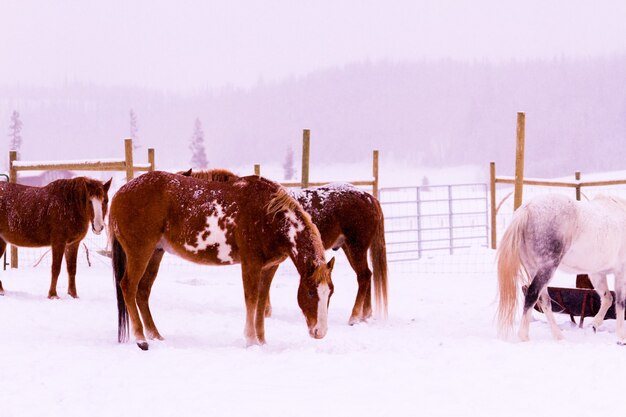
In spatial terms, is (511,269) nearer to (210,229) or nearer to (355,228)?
(355,228)

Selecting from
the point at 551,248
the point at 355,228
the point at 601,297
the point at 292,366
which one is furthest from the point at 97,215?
the point at 601,297

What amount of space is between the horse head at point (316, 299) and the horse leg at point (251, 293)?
1.67 feet

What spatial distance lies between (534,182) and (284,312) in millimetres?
7282

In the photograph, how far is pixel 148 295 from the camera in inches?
212

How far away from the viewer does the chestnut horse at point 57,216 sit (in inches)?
292

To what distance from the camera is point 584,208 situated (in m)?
5.63

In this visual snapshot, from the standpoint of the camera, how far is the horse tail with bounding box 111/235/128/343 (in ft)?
16.9

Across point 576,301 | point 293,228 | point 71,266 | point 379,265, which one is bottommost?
point 576,301

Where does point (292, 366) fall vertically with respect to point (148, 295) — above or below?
below

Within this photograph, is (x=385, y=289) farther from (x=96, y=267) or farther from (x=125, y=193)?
(x=96, y=267)

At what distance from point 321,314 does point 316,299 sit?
114mm

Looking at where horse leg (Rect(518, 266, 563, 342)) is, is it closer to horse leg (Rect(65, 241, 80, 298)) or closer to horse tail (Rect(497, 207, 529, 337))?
horse tail (Rect(497, 207, 529, 337))

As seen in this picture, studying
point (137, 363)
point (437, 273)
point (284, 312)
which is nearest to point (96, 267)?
point (284, 312)

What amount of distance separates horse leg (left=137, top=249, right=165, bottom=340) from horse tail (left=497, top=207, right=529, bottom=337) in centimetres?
297
